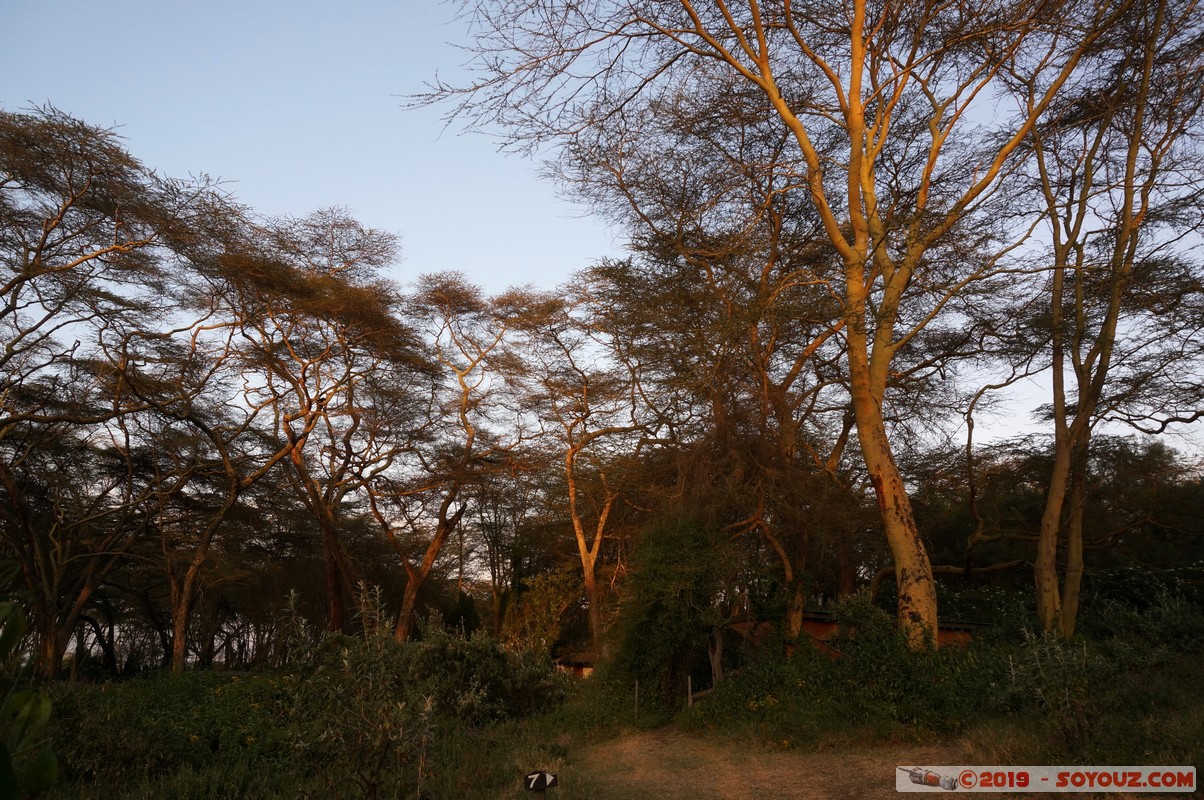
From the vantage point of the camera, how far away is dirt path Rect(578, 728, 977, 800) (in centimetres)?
657

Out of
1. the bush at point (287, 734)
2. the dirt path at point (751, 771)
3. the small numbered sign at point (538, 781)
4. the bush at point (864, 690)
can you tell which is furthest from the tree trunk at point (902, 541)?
the small numbered sign at point (538, 781)

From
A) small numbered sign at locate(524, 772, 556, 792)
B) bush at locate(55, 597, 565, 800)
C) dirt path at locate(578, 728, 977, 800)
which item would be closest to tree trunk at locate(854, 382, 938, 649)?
dirt path at locate(578, 728, 977, 800)

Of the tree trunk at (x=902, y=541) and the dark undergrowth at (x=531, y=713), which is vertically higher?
the tree trunk at (x=902, y=541)

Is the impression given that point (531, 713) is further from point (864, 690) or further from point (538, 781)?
point (538, 781)

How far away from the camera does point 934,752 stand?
711 centimetres

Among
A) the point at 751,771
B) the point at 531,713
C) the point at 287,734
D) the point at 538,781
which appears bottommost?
the point at 531,713

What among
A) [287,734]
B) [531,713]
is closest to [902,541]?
[531,713]

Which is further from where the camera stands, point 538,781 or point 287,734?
point 287,734

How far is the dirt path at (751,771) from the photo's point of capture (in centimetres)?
657

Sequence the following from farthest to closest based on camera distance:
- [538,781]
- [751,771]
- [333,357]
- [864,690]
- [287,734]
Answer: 1. [333,357]
2. [864,690]
3. [751,771]
4. [287,734]
5. [538,781]

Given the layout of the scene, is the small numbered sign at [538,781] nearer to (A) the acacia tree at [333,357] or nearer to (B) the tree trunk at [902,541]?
(B) the tree trunk at [902,541]

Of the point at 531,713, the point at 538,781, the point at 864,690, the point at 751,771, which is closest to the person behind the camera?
the point at 538,781

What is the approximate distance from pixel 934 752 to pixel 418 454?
15.7 meters

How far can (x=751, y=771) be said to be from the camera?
7574mm
